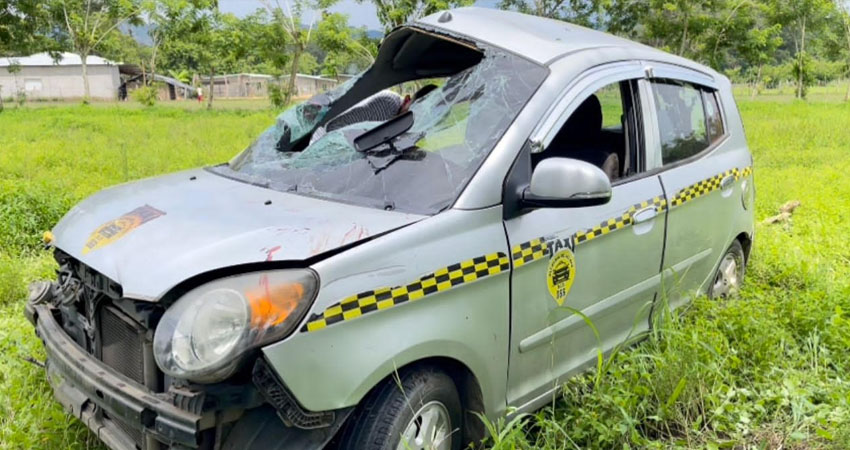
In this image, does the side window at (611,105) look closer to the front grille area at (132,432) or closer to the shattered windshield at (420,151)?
the shattered windshield at (420,151)

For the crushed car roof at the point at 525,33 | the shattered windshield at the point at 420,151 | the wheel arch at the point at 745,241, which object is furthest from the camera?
the wheel arch at the point at 745,241

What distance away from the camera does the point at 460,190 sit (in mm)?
2285

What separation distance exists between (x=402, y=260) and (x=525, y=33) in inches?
57.6

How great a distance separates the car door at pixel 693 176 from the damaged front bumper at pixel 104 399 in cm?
210

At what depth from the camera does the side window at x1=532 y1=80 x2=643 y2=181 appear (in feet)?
10.2

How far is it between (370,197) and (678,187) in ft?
5.22

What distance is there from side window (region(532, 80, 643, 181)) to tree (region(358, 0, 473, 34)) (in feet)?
59.5

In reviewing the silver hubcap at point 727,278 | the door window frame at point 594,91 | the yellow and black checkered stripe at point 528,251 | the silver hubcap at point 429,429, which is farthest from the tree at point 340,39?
the silver hubcap at point 429,429

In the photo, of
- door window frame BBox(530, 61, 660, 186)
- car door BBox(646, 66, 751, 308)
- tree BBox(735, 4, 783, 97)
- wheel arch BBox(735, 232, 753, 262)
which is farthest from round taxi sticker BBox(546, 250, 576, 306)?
tree BBox(735, 4, 783, 97)

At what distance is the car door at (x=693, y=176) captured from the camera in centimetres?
320

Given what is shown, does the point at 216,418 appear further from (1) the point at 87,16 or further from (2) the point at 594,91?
(1) the point at 87,16

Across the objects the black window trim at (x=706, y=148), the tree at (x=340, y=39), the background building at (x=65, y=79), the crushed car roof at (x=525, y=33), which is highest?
the tree at (x=340, y=39)

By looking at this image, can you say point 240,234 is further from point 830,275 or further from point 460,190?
point 830,275

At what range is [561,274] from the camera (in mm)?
2518
